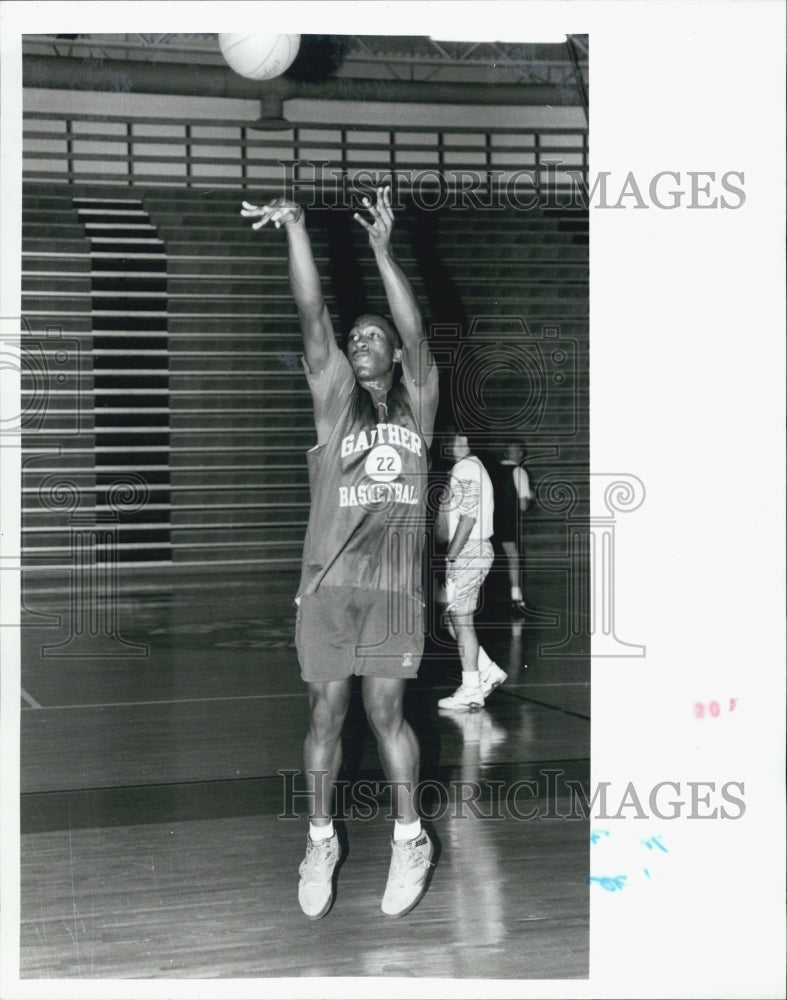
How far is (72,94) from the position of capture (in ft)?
39.5

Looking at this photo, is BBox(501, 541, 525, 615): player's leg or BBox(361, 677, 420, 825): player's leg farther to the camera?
BBox(501, 541, 525, 615): player's leg

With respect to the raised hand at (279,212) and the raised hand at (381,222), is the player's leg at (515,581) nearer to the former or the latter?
the raised hand at (381,222)

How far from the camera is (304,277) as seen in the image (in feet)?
11.9

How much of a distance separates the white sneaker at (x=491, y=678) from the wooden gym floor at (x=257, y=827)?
10 centimetres

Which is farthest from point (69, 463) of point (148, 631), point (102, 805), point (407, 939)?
point (407, 939)

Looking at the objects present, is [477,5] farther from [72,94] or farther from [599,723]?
[72,94]

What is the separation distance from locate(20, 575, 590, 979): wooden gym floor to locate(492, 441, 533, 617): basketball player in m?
2.46

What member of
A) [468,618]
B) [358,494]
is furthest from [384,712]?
[468,618]

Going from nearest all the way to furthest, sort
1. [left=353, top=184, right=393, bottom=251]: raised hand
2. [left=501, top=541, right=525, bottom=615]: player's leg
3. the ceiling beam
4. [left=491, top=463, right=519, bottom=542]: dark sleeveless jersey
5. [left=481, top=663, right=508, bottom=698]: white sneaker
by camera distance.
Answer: [left=353, top=184, right=393, bottom=251]: raised hand < [left=481, top=663, right=508, bottom=698]: white sneaker < [left=501, top=541, right=525, bottom=615]: player's leg < the ceiling beam < [left=491, top=463, right=519, bottom=542]: dark sleeveless jersey

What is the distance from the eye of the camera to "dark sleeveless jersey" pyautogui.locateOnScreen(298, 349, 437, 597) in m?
3.89

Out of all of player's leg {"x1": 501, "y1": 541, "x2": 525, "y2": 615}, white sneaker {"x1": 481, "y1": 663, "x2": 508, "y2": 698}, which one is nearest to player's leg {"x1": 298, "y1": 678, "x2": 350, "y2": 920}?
white sneaker {"x1": 481, "y1": 663, "x2": 508, "y2": 698}

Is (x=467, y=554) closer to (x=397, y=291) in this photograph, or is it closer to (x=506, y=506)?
(x=397, y=291)

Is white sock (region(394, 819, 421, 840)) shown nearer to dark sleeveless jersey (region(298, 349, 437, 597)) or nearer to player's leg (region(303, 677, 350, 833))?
player's leg (region(303, 677, 350, 833))

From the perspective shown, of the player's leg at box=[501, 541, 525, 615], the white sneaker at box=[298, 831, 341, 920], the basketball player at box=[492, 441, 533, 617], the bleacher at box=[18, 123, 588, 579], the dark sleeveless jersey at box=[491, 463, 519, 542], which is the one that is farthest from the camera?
the bleacher at box=[18, 123, 588, 579]
